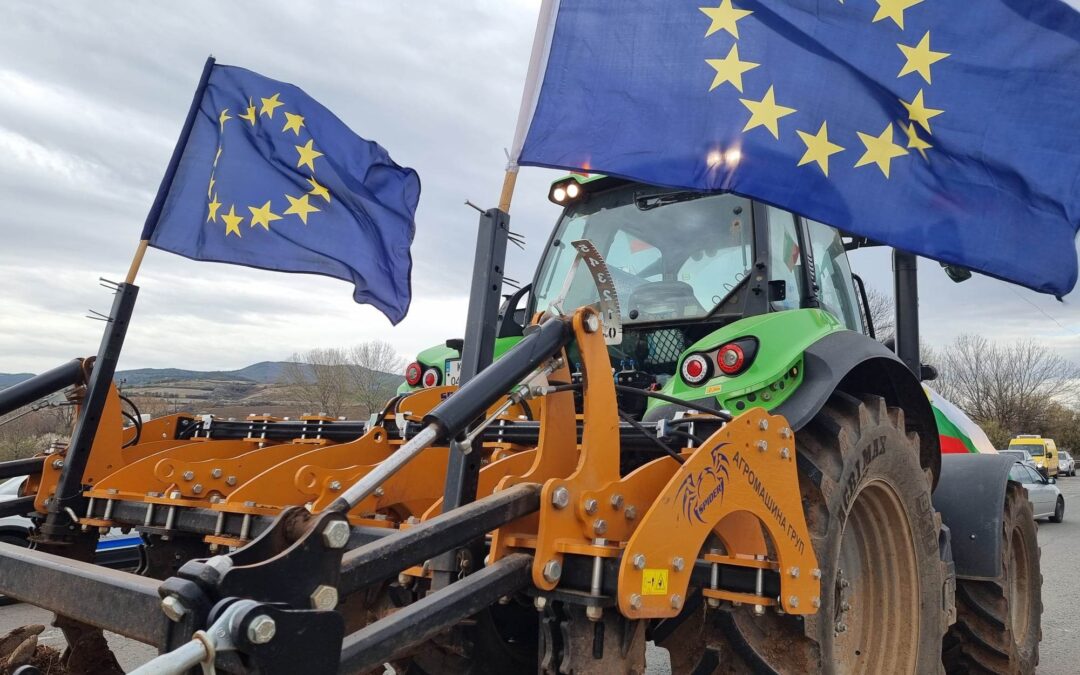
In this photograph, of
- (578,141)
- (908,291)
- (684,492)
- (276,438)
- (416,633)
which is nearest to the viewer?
(416,633)

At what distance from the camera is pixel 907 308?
4.78m

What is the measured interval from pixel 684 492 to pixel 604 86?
1590 mm

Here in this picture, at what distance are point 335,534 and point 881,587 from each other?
2852mm

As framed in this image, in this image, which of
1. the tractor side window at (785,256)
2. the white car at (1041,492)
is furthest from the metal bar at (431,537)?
the white car at (1041,492)

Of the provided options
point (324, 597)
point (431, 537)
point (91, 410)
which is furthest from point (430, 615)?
point (91, 410)

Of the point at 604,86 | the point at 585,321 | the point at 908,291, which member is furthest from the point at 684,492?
the point at 908,291

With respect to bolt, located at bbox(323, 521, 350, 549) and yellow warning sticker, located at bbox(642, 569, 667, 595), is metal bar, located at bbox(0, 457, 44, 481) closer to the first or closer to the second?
bolt, located at bbox(323, 521, 350, 549)

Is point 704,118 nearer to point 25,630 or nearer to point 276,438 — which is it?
point 276,438

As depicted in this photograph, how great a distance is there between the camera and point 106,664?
3717 mm

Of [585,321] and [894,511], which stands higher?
[585,321]

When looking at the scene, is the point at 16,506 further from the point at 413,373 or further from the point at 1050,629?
the point at 1050,629

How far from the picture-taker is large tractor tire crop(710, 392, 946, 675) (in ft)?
8.80

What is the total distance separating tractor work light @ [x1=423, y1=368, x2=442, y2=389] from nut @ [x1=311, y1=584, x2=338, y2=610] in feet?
9.85

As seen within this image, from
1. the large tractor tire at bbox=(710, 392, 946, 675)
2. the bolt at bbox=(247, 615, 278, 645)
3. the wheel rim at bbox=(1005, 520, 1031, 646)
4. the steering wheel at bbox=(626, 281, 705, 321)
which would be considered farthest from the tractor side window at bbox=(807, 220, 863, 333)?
the bolt at bbox=(247, 615, 278, 645)
